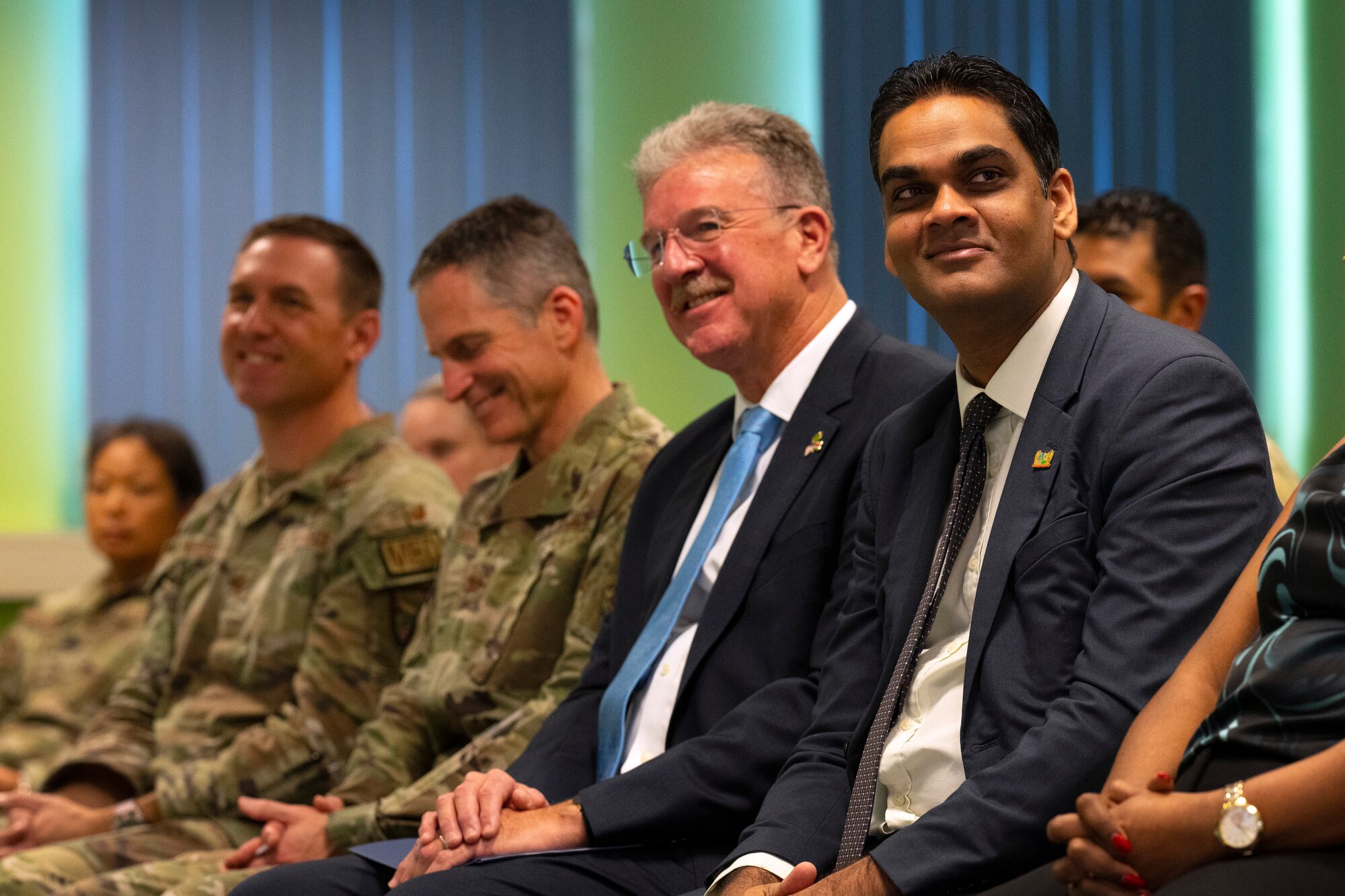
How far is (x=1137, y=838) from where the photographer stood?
4.54ft

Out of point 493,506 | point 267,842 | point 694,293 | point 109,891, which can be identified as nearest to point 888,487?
point 694,293

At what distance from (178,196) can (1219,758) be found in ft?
15.1

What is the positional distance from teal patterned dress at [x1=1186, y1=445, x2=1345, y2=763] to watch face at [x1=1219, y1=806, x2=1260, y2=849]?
0.29ft

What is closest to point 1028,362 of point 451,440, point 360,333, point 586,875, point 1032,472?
point 1032,472

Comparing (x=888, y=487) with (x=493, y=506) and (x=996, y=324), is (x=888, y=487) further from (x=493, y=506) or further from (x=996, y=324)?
(x=493, y=506)

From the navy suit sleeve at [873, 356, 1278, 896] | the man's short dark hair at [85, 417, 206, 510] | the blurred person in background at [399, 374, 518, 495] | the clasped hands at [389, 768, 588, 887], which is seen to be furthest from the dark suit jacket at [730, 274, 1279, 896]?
the man's short dark hair at [85, 417, 206, 510]

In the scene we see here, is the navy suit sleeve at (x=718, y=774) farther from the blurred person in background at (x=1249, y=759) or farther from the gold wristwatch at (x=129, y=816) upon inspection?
the gold wristwatch at (x=129, y=816)

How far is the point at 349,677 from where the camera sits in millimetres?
3037

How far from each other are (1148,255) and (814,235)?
0.94 metres

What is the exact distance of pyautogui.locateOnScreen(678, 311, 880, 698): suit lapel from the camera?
2.21 metres

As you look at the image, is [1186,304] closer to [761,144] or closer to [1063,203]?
[761,144]

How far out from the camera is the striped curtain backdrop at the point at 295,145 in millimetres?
5227

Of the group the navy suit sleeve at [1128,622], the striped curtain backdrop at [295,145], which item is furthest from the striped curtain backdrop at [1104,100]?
the navy suit sleeve at [1128,622]

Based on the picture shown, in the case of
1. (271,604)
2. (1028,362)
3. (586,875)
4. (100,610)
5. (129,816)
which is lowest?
(129,816)
